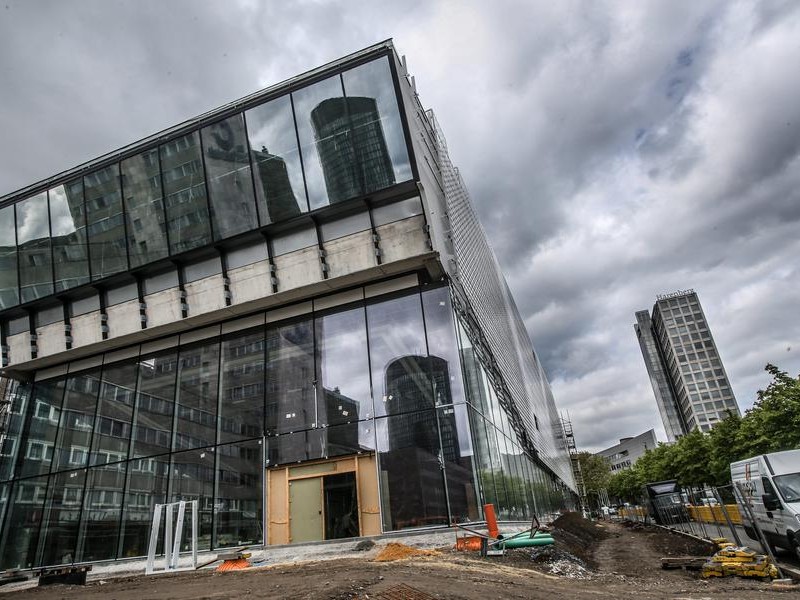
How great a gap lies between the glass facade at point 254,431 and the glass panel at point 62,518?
60 mm

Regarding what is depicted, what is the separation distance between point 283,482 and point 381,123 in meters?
13.4

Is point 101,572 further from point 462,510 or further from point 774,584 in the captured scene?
point 774,584

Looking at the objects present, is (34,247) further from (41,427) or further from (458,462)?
(458,462)

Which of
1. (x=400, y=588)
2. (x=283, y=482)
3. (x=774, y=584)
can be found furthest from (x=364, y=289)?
(x=774, y=584)

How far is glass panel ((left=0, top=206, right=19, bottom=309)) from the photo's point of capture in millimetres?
23011

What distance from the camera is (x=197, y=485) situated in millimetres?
18750

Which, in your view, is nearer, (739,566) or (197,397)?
(739,566)

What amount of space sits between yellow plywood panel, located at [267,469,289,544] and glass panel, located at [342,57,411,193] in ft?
37.4

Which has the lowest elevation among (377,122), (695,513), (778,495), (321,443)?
(695,513)

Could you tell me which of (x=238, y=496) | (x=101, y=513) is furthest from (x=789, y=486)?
(x=101, y=513)

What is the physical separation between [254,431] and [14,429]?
14.6m

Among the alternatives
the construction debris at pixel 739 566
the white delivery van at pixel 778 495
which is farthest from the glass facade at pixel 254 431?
the white delivery van at pixel 778 495

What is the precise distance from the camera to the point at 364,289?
19.6m

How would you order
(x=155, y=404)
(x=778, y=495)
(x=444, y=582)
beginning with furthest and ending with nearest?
1. (x=155, y=404)
2. (x=778, y=495)
3. (x=444, y=582)
